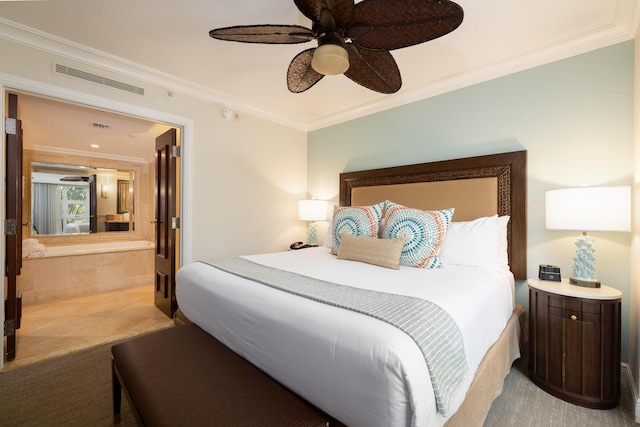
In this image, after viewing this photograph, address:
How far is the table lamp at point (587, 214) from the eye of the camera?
1.70m

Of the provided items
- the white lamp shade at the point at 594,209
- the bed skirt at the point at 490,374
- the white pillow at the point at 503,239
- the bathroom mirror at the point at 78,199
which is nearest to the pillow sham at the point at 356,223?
the white pillow at the point at 503,239

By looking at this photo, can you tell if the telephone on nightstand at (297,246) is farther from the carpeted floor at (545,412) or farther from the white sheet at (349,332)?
the carpeted floor at (545,412)

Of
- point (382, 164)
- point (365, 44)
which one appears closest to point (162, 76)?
point (365, 44)

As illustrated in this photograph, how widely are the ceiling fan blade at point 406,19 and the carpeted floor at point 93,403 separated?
215cm

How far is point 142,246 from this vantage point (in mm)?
4773

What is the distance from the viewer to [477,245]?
2.14m

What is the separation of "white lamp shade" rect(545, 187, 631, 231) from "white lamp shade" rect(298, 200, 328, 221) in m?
2.44

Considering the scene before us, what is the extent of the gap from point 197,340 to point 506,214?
2560 mm

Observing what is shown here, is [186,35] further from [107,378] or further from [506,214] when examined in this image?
[506,214]

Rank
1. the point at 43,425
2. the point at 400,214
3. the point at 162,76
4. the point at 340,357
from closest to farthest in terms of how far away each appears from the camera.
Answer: the point at 340,357, the point at 43,425, the point at 400,214, the point at 162,76

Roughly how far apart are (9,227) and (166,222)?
1208 millimetres

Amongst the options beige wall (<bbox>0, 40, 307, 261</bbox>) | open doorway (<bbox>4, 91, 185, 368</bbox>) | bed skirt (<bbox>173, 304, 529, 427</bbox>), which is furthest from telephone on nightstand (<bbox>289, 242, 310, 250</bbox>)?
open doorway (<bbox>4, 91, 185, 368</bbox>)

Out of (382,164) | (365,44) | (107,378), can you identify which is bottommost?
(107,378)

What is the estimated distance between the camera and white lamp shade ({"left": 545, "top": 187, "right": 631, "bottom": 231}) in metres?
1.70
